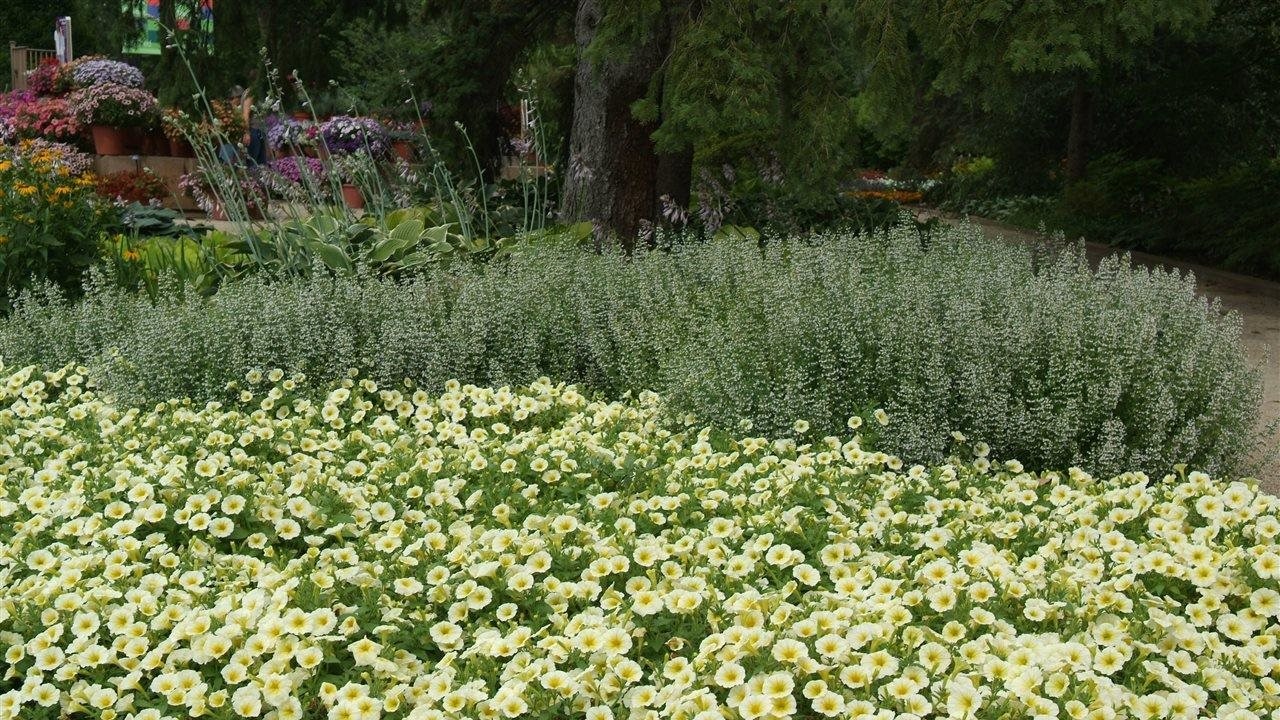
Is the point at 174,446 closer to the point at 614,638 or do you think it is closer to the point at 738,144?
the point at 614,638

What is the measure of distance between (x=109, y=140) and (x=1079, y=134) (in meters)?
9.90

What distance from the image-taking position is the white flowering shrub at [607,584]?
6.42 feet

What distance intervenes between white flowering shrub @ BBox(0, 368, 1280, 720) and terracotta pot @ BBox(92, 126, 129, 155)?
9.44m

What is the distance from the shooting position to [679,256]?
16.7ft

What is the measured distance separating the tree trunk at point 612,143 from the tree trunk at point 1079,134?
8017 mm

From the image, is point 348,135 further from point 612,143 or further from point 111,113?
point 612,143

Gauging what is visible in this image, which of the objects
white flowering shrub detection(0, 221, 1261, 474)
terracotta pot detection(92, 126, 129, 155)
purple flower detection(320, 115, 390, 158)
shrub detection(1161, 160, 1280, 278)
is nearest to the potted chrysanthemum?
terracotta pot detection(92, 126, 129, 155)

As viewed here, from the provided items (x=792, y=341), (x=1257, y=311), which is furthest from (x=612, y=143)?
(x=1257, y=311)

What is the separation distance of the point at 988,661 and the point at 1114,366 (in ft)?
5.98

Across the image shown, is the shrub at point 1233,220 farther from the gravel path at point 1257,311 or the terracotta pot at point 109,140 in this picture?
the terracotta pot at point 109,140

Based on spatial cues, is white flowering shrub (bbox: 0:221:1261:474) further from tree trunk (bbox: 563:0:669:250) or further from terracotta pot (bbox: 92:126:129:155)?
terracotta pot (bbox: 92:126:129:155)

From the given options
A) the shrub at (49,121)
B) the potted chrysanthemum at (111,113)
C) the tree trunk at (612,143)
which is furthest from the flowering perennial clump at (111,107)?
the tree trunk at (612,143)

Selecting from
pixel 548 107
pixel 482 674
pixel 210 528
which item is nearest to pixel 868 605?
pixel 482 674

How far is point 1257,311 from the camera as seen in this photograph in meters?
7.62
